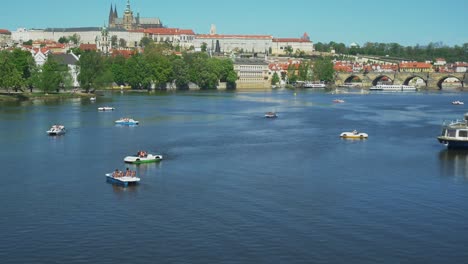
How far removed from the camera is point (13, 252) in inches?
702

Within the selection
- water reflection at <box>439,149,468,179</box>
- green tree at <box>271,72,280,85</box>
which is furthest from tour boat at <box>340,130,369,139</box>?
green tree at <box>271,72,280,85</box>

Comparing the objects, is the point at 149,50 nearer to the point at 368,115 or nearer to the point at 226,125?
the point at 368,115

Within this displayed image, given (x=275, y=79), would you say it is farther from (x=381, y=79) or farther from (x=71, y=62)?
(x=71, y=62)

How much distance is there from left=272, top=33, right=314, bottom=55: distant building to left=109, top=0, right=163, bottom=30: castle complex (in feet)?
95.1

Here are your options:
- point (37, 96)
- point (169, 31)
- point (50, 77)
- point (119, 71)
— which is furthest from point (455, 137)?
point (169, 31)

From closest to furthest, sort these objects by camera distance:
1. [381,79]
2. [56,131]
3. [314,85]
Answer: [56,131], [314,85], [381,79]

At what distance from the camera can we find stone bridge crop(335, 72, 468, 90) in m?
121

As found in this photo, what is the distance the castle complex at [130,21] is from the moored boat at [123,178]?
466ft

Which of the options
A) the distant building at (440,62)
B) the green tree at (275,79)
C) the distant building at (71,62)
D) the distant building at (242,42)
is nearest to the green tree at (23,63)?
the distant building at (71,62)

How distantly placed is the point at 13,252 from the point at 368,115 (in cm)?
4449

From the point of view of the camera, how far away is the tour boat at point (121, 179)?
25562 mm

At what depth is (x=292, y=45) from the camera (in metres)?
188

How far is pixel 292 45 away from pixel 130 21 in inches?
1613

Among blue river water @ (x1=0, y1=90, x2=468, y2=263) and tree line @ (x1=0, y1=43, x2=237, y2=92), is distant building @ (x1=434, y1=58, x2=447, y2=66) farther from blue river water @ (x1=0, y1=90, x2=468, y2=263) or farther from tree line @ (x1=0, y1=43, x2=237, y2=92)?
blue river water @ (x1=0, y1=90, x2=468, y2=263)
